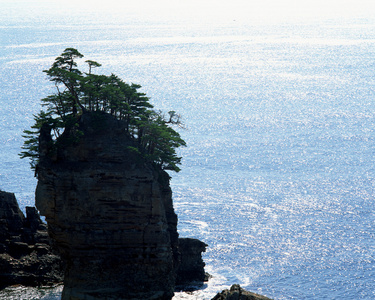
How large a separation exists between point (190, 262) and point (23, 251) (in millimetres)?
23185

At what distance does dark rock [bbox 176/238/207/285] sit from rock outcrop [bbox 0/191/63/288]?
1669 centimetres

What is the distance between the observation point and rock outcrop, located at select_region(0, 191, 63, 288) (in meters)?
82.5

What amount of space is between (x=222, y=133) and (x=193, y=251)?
89252mm

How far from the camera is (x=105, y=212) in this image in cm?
6662

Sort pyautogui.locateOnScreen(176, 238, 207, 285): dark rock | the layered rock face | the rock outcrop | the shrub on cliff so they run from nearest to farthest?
1. the layered rock face
2. the shrub on cliff
3. the rock outcrop
4. pyautogui.locateOnScreen(176, 238, 207, 285): dark rock

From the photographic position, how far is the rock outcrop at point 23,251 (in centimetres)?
8250

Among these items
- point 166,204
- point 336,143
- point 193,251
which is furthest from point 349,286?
point 336,143

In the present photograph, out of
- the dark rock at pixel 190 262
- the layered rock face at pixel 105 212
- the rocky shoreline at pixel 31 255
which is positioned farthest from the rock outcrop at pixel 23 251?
the dark rock at pixel 190 262

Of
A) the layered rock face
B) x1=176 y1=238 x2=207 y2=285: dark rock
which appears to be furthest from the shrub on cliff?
x1=176 y1=238 x2=207 y2=285: dark rock

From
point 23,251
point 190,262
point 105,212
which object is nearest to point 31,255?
point 23,251

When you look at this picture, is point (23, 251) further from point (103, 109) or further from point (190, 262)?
point (103, 109)

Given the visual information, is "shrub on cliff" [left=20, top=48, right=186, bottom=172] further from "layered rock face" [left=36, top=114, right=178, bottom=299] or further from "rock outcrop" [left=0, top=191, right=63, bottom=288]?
"rock outcrop" [left=0, top=191, right=63, bottom=288]

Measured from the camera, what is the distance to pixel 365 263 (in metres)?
98.6

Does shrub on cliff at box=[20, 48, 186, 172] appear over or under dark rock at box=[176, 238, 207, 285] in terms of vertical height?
over
